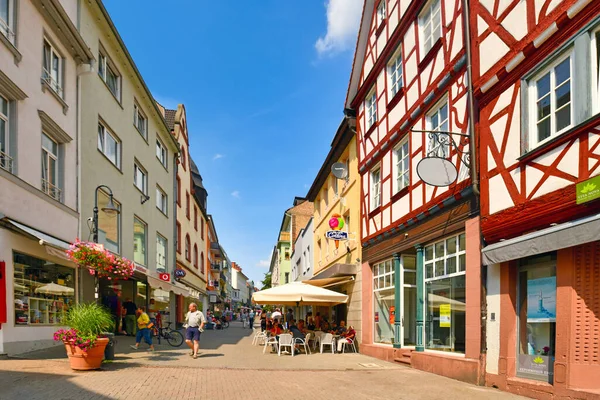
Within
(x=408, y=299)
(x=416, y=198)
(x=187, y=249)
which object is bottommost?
(x=408, y=299)

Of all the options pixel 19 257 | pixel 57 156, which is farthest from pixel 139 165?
pixel 19 257

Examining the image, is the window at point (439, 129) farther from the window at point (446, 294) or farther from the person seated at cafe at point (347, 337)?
the person seated at cafe at point (347, 337)

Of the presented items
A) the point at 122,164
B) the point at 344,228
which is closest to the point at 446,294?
the point at 344,228

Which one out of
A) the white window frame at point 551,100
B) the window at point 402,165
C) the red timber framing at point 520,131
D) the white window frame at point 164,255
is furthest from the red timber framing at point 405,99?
the white window frame at point 164,255

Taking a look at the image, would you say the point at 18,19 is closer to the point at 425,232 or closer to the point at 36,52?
the point at 36,52

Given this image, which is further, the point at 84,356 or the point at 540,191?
the point at 84,356

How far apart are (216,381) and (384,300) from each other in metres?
7.22

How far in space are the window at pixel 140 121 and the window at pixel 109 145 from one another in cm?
270

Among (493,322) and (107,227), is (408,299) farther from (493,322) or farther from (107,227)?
(107,227)

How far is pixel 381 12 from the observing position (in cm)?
1608

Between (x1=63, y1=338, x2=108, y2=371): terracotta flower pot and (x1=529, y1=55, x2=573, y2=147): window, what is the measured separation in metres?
9.02

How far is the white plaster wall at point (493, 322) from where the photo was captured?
873 cm

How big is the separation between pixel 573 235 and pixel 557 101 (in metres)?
2.17

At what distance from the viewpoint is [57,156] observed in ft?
44.8
